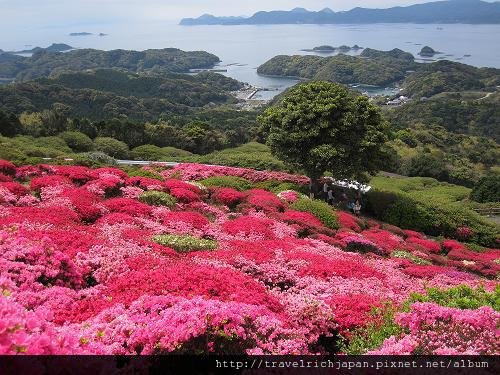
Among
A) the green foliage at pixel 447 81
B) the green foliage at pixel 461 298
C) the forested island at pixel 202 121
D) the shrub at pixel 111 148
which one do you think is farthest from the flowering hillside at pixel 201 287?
the green foliage at pixel 447 81

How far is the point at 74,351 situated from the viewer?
4.95 m

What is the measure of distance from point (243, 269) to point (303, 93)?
67.2ft

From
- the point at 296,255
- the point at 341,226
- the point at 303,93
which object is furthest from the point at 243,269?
the point at 303,93

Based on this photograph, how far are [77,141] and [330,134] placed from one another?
99.3 ft

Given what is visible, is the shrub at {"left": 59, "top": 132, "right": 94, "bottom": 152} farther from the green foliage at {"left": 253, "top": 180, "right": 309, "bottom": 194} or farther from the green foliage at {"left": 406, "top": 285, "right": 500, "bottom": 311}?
the green foliage at {"left": 406, "top": 285, "right": 500, "bottom": 311}

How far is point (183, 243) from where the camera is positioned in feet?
41.0

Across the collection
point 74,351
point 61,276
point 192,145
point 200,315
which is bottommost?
point 192,145

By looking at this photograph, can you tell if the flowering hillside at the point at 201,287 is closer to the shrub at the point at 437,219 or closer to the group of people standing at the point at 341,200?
the shrub at the point at 437,219

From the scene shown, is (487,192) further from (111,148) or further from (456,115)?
(456,115)

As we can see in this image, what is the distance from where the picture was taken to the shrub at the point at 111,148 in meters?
45.7

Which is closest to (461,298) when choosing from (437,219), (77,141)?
(437,219)

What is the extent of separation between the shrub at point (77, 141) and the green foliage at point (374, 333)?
1659 inches

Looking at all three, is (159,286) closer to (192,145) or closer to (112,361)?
(112,361)

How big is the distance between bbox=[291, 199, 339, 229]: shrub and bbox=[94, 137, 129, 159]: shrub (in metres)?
27.6
